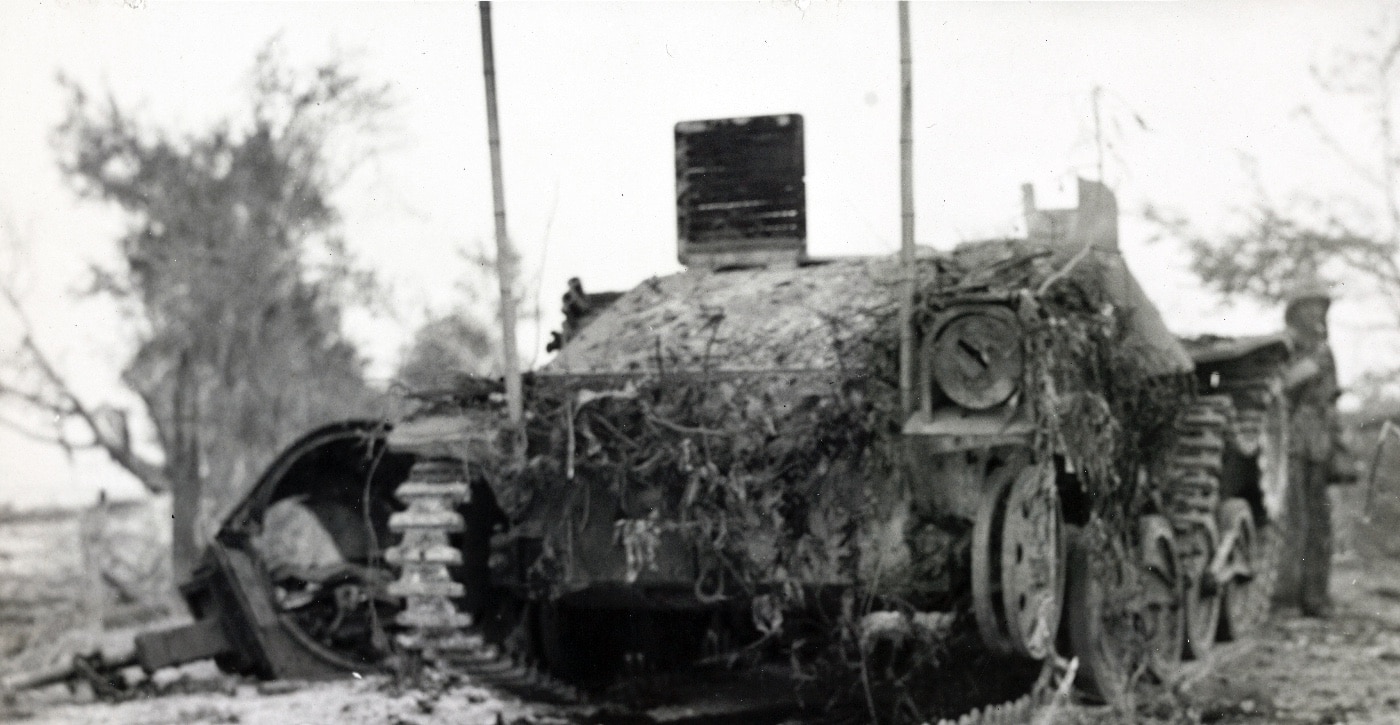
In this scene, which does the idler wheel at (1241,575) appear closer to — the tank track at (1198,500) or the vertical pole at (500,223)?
the tank track at (1198,500)

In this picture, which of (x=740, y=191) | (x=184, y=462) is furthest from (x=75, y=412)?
(x=740, y=191)

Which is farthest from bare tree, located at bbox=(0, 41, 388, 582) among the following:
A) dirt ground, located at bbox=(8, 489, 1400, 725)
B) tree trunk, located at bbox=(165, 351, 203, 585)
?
dirt ground, located at bbox=(8, 489, 1400, 725)

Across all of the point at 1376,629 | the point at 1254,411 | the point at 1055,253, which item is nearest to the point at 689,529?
the point at 1055,253

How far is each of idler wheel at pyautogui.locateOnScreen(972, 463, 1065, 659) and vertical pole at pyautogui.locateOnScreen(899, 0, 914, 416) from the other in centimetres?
54

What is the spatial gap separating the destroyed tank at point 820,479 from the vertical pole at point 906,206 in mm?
31

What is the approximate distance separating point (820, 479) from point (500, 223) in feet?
5.41

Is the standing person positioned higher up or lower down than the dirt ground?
higher up

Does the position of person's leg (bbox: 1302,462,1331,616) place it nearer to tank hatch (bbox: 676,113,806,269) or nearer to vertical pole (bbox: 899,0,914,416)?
tank hatch (bbox: 676,113,806,269)

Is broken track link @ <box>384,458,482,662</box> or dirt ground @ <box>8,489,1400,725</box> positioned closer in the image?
broken track link @ <box>384,458,482,662</box>

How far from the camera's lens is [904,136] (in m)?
6.51

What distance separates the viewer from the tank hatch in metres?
8.82

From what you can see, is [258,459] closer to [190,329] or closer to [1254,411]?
[190,329]

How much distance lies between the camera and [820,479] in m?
6.64

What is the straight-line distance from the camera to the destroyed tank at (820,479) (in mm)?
6590
